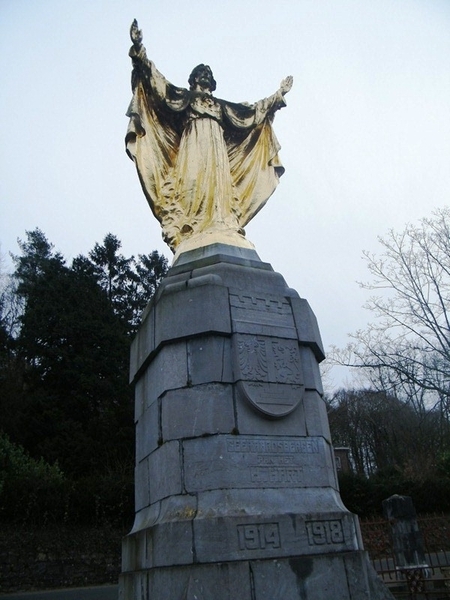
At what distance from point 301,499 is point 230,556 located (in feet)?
2.60

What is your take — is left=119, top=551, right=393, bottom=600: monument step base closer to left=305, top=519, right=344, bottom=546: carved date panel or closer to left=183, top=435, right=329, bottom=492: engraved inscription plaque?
left=305, top=519, right=344, bottom=546: carved date panel

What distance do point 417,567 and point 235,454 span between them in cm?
667

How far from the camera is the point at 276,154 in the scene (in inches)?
288

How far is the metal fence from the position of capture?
818 centimetres

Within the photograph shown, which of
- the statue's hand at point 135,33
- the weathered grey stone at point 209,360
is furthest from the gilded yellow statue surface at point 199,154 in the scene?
the weathered grey stone at point 209,360

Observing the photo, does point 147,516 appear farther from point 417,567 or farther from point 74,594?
point 74,594

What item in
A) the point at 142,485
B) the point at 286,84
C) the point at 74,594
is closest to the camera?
the point at 142,485

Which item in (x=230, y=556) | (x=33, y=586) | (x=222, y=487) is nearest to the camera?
(x=230, y=556)

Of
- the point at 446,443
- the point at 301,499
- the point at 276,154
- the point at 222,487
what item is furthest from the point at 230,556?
the point at 446,443

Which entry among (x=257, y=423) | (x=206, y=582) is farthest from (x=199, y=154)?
(x=206, y=582)

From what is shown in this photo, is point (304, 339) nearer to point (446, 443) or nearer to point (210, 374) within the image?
point (210, 374)

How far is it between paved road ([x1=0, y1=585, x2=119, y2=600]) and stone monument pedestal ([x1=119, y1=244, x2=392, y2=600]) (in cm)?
734

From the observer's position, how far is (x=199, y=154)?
21.1 ft

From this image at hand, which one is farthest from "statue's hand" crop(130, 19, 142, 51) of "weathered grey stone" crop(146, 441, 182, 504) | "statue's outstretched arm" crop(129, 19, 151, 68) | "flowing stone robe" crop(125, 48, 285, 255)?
"weathered grey stone" crop(146, 441, 182, 504)
